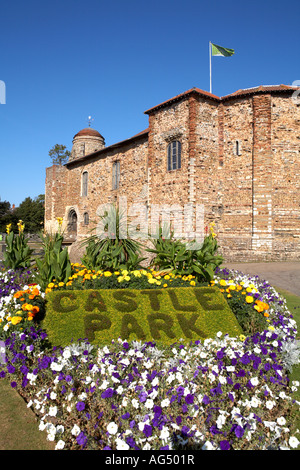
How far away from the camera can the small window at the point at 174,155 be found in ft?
50.6

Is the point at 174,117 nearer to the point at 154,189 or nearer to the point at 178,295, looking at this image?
the point at 154,189

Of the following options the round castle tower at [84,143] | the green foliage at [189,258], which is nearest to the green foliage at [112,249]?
the green foliage at [189,258]

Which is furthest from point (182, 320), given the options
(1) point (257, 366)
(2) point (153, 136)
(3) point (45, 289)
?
(2) point (153, 136)

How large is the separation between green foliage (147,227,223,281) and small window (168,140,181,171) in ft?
34.5

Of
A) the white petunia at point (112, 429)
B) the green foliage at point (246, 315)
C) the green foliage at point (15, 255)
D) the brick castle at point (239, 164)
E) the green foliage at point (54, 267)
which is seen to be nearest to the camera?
the white petunia at point (112, 429)

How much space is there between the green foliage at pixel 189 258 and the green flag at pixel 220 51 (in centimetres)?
1534

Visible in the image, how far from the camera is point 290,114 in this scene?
48.0 feet

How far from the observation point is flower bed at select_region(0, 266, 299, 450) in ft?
7.25

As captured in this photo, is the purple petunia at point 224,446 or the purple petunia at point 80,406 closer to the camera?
the purple petunia at point 224,446

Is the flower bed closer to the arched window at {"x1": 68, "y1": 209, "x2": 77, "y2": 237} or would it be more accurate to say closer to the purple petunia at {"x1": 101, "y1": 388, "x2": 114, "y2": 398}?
the purple petunia at {"x1": 101, "y1": 388, "x2": 114, "y2": 398}

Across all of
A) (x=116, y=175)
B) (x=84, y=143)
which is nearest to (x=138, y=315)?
(x=116, y=175)

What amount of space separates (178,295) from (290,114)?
546 inches

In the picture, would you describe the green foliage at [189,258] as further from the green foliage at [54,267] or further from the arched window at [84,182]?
the arched window at [84,182]

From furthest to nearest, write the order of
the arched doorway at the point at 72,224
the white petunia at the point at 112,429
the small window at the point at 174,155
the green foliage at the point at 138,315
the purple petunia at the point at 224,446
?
the arched doorway at the point at 72,224 → the small window at the point at 174,155 → the green foliage at the point at 138,315 → the white petunia at the point at 112,429 → the purple petunia at the point at 224,446
